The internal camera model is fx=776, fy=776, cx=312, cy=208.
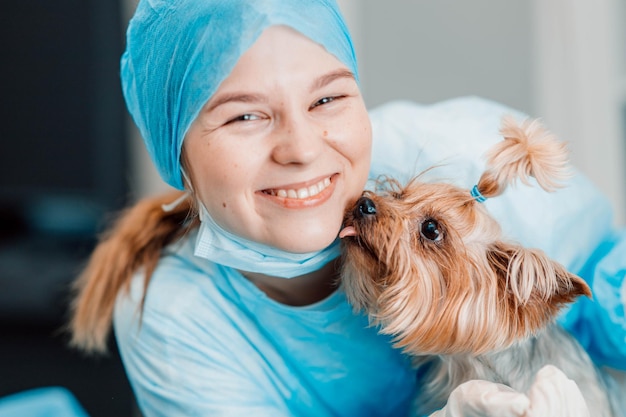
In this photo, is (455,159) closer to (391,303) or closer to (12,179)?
(391,303)

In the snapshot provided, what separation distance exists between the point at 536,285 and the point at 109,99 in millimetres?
1982

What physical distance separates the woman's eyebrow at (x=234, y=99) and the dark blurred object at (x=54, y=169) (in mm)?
1664

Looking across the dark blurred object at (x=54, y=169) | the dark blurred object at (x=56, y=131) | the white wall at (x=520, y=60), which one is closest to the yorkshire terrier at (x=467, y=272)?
the white wall at (x=520, y=60)

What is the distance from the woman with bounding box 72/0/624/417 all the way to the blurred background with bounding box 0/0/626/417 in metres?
1.12

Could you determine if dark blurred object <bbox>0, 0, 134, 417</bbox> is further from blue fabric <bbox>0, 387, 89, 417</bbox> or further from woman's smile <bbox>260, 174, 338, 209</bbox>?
woman's smile <bbox>260, 174, 338, 209</bbox>

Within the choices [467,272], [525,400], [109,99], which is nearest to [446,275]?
[467,272]

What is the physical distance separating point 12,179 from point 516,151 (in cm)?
223

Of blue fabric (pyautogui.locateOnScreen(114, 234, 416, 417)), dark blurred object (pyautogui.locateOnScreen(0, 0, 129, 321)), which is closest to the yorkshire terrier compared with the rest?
blue fabric (pyautogui.locateOnScreen(114, 234, 416, 417))

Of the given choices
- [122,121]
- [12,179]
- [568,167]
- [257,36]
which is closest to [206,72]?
[257,36]

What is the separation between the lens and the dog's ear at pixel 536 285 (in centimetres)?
101

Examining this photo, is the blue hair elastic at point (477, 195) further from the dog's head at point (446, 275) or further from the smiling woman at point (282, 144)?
the smiling woman at point (282, 144)

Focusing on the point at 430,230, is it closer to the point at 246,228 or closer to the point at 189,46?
the point at 246,228

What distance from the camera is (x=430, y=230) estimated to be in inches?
42.0

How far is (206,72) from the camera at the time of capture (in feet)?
3.10
